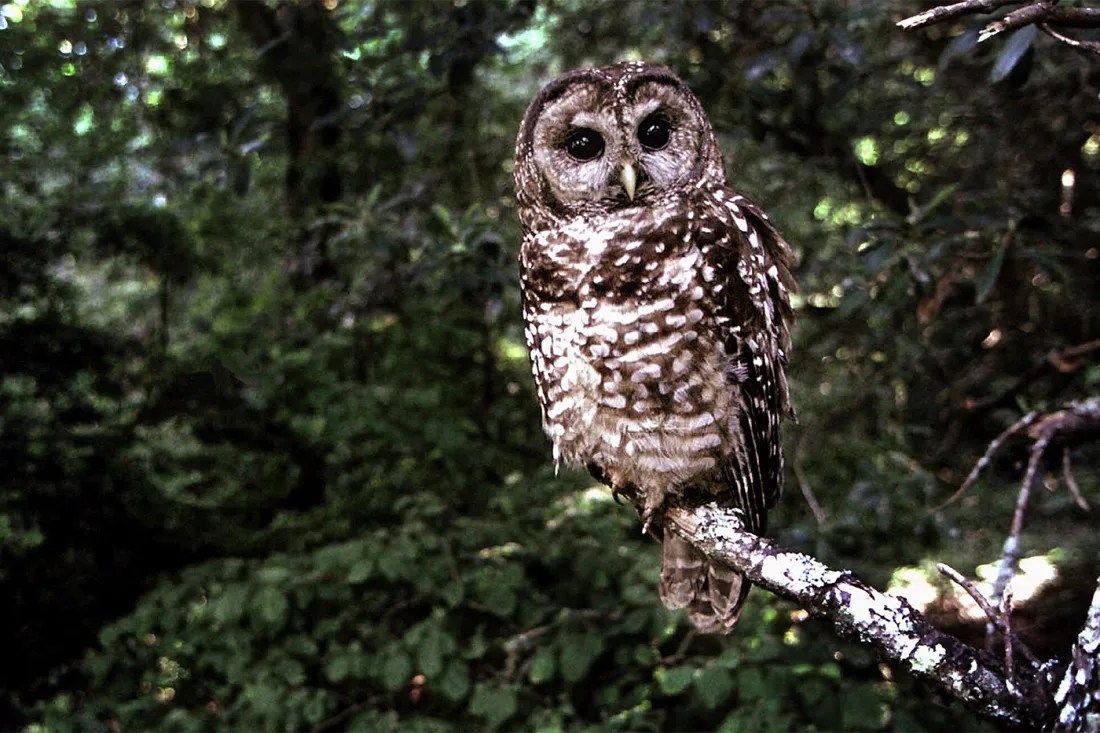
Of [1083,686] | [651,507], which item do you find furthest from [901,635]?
[651,507]

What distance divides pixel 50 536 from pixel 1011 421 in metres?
3.84

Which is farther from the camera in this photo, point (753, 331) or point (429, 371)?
point (429, 371)

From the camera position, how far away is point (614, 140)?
6.22ft

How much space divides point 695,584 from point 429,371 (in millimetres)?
2375

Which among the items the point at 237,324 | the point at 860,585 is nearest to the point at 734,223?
the point at 860,585

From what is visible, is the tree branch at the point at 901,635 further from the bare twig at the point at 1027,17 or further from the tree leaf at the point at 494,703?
the tree leaf at the point at 494,703

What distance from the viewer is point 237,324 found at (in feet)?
14.6

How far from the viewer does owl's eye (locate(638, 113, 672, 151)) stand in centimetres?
193

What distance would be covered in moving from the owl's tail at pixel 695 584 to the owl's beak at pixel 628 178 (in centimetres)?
85

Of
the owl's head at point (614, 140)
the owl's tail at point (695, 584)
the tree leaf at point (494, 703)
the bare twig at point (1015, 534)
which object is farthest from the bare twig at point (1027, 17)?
the tree leaf at point (494, 703)

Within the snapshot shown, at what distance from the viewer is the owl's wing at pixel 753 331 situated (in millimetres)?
2013

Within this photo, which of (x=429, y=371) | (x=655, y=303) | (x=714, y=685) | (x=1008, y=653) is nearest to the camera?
(x=1008, y=653)

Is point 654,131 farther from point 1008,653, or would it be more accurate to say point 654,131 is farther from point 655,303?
point 1008,653

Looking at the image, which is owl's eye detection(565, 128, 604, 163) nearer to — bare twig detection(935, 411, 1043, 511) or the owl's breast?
the owl's breast
